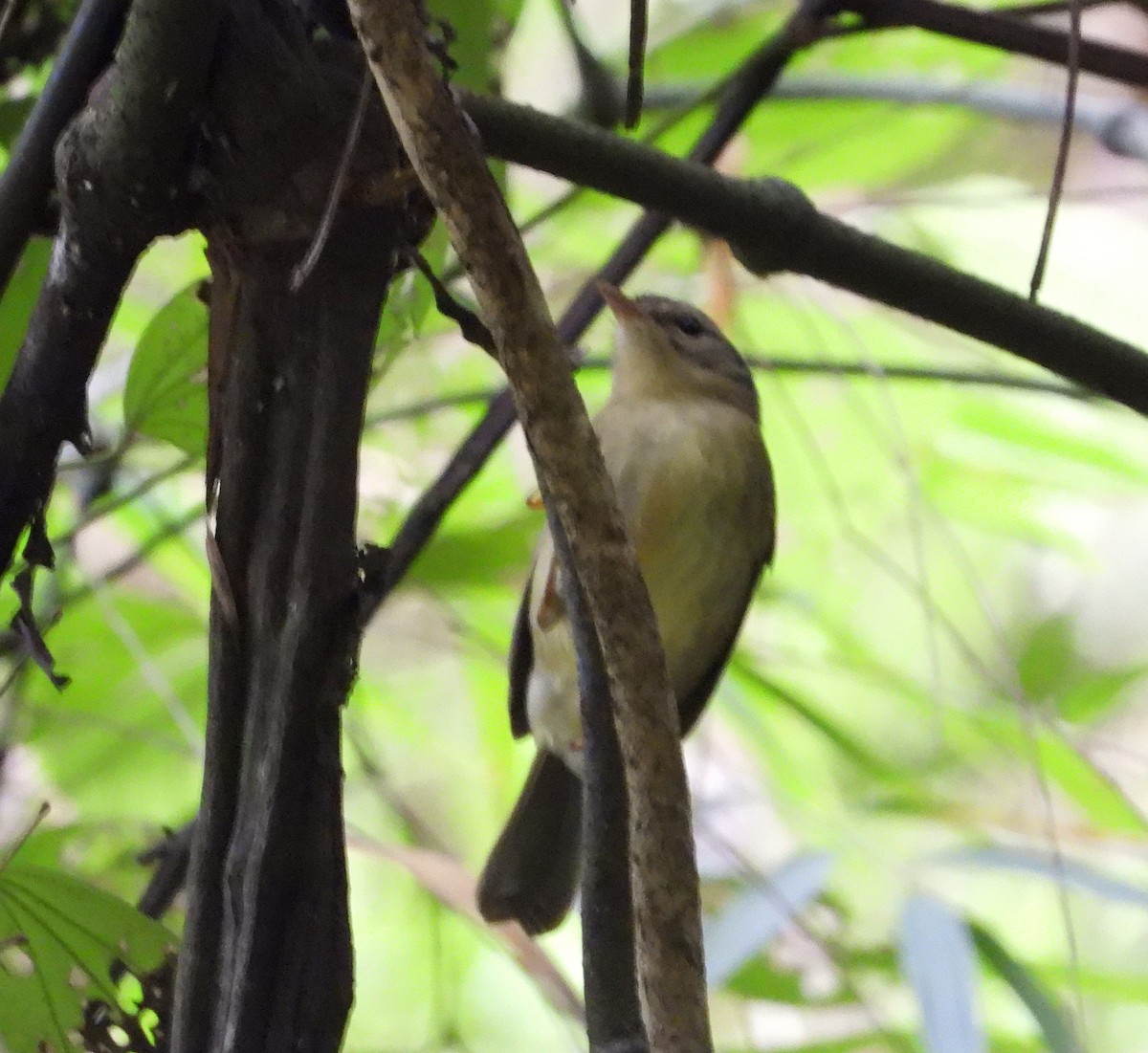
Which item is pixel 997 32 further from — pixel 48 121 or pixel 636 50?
pixel 48 121

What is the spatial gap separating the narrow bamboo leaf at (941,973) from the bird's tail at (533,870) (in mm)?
302

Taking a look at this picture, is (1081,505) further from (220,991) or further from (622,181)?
(220,991)

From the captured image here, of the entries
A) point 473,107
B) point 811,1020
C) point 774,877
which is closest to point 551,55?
point 774,877

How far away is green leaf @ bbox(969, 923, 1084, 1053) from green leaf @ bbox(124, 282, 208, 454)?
29.1 inches

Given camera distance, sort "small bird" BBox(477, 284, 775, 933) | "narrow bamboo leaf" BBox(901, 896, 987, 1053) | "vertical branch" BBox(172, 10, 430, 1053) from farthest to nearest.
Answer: "small bird" BBox(477, 284, 775, 933) → "narrow bamboo leaf" BBox(901, 896, 987, 1053) → "vertical branch" BBox(172, 10, 430, 1053)

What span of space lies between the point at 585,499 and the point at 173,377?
1.40ft

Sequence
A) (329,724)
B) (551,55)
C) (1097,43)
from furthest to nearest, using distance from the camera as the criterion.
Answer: (551,55)
(1097,43)
(329,724)

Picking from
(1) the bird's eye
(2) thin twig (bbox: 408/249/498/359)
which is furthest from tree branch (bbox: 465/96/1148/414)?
(1) the bird's eye

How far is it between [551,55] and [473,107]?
3.34ft

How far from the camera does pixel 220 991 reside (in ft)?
1.73

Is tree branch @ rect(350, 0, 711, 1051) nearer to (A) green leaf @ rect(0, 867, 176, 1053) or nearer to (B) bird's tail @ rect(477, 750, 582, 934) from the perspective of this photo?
(A) green leaf @ rect(0, 867, 176, 1053)

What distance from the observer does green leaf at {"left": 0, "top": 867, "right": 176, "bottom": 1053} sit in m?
0.74

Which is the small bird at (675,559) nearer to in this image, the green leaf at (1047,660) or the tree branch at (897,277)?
the green leaf at (1047,660)

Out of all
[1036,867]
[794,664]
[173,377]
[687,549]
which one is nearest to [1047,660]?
[794,664]
